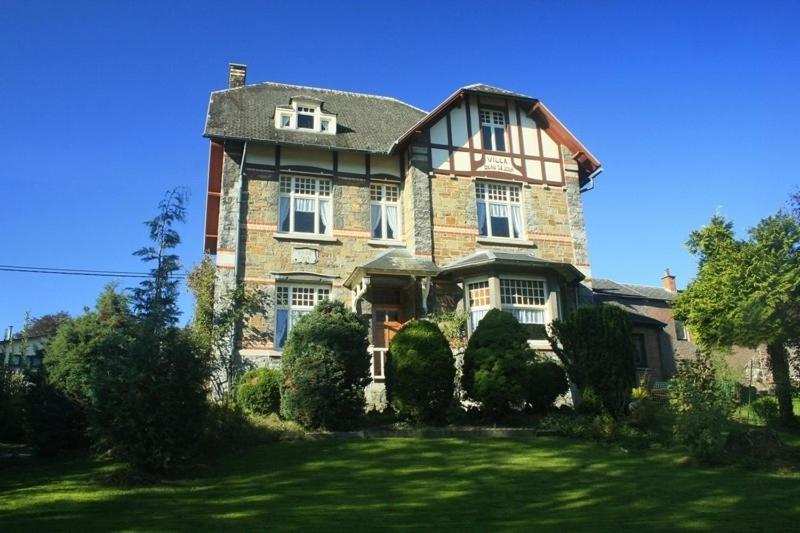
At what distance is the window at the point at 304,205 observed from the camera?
19734mm

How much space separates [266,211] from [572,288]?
9.87 m

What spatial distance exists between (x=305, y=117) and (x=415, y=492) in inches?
581

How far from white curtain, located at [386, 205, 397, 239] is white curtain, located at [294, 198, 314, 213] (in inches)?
97.4

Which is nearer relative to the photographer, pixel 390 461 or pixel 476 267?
pixel 390 461

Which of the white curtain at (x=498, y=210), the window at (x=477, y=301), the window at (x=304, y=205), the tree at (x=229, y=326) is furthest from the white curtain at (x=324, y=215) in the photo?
the white curtain at (x=498, y=210)

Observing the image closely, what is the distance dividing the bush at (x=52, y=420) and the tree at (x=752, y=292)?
1580 centimetres

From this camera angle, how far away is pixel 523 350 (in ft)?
48.0

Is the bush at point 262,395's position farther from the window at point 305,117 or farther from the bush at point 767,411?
the bush at point 767,411

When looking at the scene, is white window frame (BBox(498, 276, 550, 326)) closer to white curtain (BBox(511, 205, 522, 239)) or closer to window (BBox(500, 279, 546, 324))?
window (BBox(500, 279, 546, 324))

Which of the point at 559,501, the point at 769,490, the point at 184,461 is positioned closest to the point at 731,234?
the point at 769,490

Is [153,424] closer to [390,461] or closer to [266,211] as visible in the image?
[390,461]

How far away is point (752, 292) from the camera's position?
17031 mm

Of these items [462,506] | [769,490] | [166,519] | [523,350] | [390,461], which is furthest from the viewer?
[523,350]

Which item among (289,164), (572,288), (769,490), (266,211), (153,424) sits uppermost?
(289,164)
